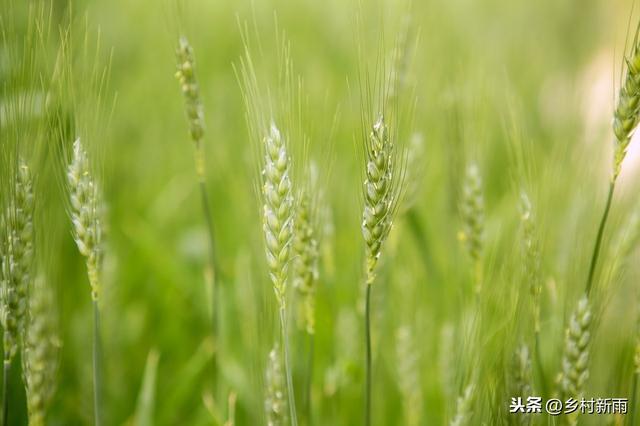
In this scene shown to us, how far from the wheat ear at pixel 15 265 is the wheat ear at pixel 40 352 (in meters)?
0.02

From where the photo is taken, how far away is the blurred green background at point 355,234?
3.32ft

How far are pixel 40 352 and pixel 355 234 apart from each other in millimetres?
678

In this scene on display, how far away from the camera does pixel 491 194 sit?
204 centimetres

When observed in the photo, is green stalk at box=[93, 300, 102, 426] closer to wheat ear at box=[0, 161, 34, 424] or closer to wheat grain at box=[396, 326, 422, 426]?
wheat ear at box=[0, 161, 34, 424]

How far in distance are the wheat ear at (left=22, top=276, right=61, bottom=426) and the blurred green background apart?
0.13m

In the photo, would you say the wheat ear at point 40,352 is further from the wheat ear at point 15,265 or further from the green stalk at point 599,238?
the green stalk at point 599,238

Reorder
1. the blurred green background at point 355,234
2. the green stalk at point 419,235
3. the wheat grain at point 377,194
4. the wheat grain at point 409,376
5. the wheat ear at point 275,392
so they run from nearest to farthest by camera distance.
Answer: the wheat grain at point 377,194 < the wheat ear at point 275,392 < the blurred green background at point 355,234 < the wheat grain at point 409,376 < the green stalk at point 419,235

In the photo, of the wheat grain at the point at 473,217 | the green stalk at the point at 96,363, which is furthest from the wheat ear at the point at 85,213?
the wheat grain at the point at 473,217

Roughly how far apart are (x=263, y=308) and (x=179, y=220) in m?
1.06

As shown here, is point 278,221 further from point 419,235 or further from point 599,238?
point 419,235

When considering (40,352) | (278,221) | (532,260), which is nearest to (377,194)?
(278,221)

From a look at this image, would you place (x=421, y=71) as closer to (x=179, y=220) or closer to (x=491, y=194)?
(x=491, y=194)

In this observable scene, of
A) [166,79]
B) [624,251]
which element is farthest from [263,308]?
[166,79]

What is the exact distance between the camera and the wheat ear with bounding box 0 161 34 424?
0.83m
